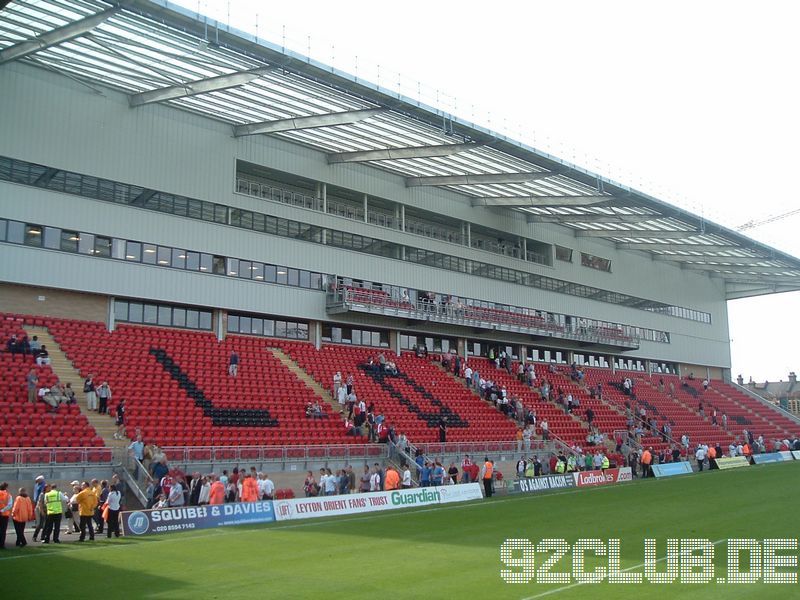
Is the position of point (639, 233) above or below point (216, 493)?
above

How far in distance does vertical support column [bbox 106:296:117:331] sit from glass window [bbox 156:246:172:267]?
251 centimetres

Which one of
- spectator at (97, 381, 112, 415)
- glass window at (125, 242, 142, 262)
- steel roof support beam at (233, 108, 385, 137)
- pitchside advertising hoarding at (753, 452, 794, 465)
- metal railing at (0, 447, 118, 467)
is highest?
steel roof support beam at (233, 108, 385, 137)

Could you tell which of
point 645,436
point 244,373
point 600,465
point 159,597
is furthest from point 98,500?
point 645,436

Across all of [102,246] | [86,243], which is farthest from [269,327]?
[86,243]

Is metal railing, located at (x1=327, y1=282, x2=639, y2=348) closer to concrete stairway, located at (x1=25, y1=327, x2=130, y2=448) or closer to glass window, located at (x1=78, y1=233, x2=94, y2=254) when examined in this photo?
glass window, located at (x1=78, y1=233, x2=94, y2=254)

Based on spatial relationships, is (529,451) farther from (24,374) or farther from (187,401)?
(24,374)

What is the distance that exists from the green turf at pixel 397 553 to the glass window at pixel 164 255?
15787 millimetres

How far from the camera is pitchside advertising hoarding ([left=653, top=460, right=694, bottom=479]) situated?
126ft

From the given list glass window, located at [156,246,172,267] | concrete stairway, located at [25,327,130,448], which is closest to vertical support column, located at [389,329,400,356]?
glass window, located at [156,246,172,267]

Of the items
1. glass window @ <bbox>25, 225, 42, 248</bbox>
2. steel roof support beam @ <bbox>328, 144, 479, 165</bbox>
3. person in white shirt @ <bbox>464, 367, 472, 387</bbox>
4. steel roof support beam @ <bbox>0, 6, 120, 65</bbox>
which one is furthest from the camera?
person in white shirt @ <bbox>464, 367, 472, 387</bbox>

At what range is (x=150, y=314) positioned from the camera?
1340 inches

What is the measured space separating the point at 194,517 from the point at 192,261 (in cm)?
1619

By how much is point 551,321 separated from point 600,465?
16.0 meters

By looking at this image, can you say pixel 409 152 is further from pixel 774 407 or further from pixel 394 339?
pixel 774 407
